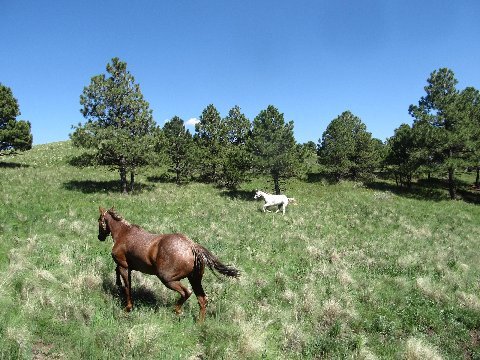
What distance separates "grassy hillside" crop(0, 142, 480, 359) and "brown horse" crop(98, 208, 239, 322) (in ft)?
2.21

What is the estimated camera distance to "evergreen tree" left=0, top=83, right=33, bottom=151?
35.9 meters

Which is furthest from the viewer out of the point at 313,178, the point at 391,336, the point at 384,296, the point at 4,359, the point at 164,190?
the point at 313,178

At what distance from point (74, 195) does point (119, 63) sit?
→ 11.2m

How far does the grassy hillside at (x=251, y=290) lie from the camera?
6941 mm

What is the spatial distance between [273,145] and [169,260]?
25.7 m

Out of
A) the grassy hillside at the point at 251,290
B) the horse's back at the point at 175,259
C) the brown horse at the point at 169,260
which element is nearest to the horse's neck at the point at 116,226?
the brown horse at the point at 169,260

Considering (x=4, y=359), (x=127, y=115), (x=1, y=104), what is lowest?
(x=4, y=359)

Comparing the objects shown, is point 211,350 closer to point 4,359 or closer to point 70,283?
point 4,359

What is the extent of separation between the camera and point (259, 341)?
7.26 m

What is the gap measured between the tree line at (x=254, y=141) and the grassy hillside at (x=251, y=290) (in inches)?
257

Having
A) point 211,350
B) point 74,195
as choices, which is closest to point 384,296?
point 211,350

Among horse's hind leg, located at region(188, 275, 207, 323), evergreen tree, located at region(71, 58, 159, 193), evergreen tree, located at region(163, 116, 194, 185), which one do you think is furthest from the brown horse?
evergreen tree, located at region(163, 116, 194, 185)

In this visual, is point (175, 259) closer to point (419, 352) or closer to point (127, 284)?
point (127, 284)

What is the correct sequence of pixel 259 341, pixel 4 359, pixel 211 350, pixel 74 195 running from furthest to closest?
pixel 74 195 < pixel 259 341 < pixel 211 350 < pixel 4 359
